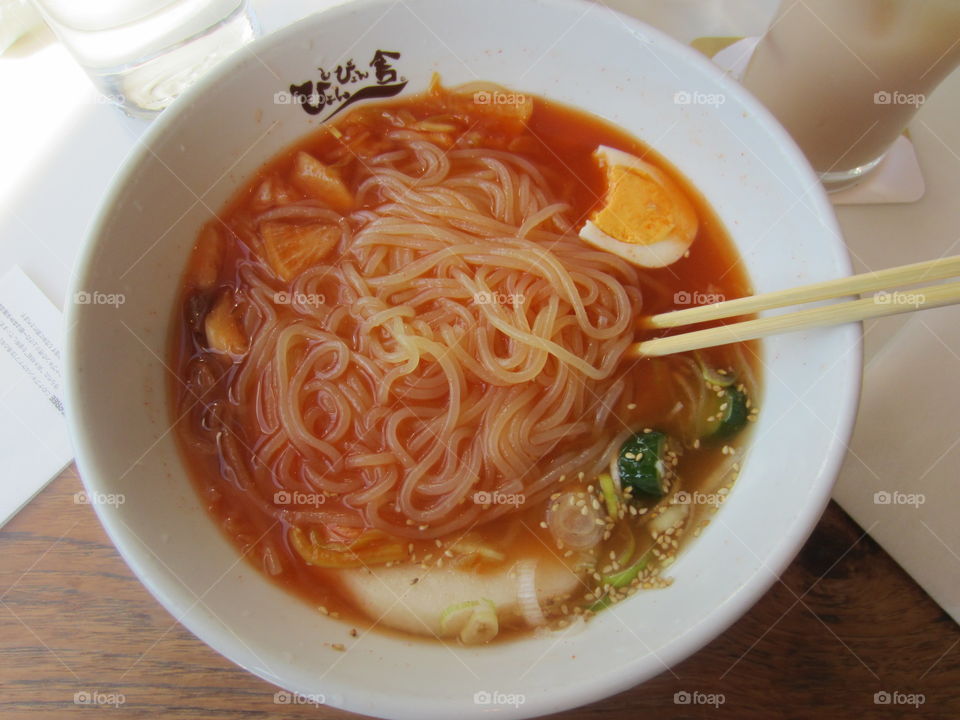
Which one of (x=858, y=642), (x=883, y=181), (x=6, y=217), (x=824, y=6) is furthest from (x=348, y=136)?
(x=858, y=642)

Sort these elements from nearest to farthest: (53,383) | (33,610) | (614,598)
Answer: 1. (614,598)
2. (33,610)
3. (53,383)

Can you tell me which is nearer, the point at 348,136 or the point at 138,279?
the point at 138,279

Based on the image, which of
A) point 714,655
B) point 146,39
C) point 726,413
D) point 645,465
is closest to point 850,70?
point 726,413

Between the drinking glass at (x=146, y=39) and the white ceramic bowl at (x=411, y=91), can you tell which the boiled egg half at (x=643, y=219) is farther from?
the drinking glass at (x=146, y=39)

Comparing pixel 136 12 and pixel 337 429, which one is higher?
pixel 136 12

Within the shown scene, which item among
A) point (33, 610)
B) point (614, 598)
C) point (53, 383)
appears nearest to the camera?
point (614, 598)

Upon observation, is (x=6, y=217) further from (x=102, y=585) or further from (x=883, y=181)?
(x=883, y=181)

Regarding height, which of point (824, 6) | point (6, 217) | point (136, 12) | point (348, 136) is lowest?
point (824, 6)
